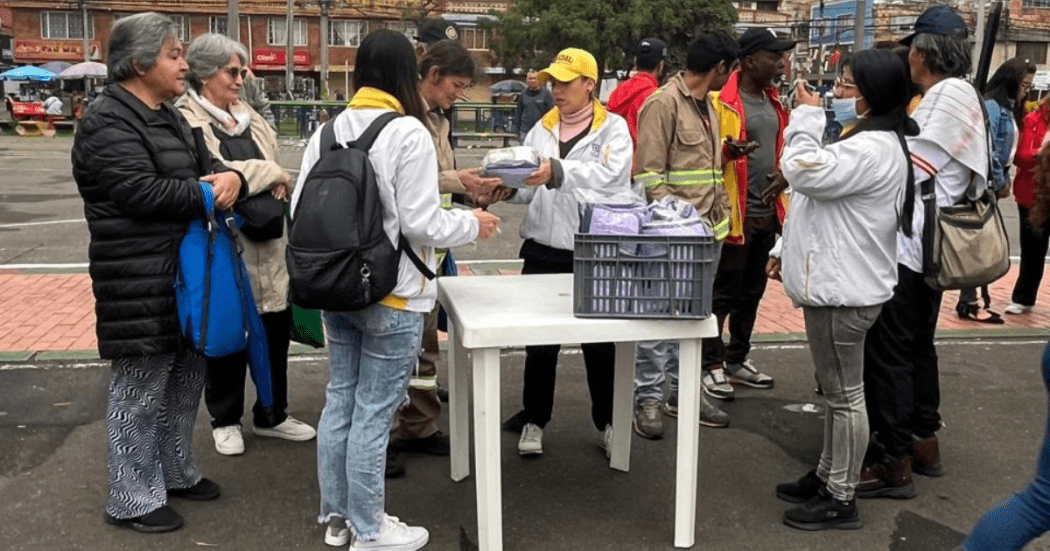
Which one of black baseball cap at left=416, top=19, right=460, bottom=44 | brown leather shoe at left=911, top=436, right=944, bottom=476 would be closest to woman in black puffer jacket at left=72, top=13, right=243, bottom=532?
black baseball cap at left=416, top=19, right=460, bottom=44

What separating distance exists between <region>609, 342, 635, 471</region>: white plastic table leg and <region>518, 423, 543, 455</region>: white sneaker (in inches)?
14.2

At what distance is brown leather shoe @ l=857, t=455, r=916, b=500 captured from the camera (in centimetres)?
416

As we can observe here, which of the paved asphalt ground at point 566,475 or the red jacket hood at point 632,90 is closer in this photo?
the paved asphalt ground at point 566,475

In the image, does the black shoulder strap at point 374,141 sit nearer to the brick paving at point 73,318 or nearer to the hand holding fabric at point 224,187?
the hand holding fabric at point 224,187

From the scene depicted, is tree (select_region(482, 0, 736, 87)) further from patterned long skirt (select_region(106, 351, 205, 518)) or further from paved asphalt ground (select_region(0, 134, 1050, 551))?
patterned long skirt (select_region(106, 351, 205, 518))

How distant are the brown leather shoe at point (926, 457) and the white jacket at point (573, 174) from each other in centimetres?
172

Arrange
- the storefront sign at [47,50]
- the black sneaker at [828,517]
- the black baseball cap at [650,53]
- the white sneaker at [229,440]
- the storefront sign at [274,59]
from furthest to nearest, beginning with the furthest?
the storefront sign at [274,59], the storefront sign at [47,50], the black baseball cap at [650,53], the white sneaker at [229,440], the black sneaker at [828,517]

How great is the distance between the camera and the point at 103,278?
3.50 m

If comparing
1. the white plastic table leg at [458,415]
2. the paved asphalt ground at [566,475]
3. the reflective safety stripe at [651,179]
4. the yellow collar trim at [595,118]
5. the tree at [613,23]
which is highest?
the tree at [613,23]

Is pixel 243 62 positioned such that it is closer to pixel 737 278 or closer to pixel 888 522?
pixel 737 278

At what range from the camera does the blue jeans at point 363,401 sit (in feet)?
11.1

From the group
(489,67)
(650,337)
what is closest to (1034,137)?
(650,337)

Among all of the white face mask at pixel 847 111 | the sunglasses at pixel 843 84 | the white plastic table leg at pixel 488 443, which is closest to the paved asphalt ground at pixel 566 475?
the white plastic table leg at pixel 488 443

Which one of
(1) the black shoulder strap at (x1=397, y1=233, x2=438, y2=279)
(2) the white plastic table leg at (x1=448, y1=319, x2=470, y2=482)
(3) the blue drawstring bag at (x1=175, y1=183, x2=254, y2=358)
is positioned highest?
(1) the black shoulder strap at (x1=397, y1=233, x2=438, y2=279)
